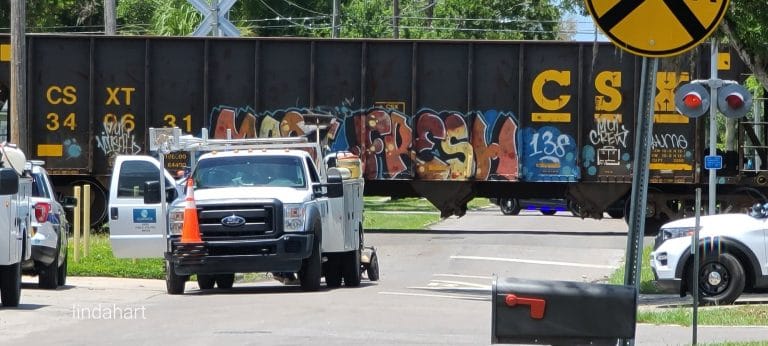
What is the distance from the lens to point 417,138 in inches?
1124

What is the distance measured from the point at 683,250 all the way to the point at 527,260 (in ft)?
27.2

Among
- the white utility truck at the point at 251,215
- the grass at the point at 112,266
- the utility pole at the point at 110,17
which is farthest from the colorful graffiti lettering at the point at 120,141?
the white utility truck at the point at 251,215

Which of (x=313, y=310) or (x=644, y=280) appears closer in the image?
(x=313, y=310)

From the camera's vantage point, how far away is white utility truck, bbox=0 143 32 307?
13758mm

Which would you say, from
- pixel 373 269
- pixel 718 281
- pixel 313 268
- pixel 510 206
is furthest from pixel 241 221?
pixel 510 206

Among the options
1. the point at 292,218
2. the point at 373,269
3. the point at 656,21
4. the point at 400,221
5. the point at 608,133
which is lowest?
the point at 400,221

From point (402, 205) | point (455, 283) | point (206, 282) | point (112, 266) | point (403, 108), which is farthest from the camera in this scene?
point (402, 205)

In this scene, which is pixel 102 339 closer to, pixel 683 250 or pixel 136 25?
pixel 683 250

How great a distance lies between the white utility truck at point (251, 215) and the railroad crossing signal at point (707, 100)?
4544 millimetres

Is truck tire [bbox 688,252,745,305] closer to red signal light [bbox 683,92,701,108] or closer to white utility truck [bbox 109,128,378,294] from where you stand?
red signal light [bbox 683,92,701,108]

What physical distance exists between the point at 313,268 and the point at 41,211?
11.9 feet

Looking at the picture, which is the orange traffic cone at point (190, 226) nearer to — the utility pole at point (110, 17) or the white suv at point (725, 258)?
the white suv at point (725, 258)

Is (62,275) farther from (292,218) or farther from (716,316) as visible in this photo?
(716,316)

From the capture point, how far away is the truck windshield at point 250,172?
17.5 m
